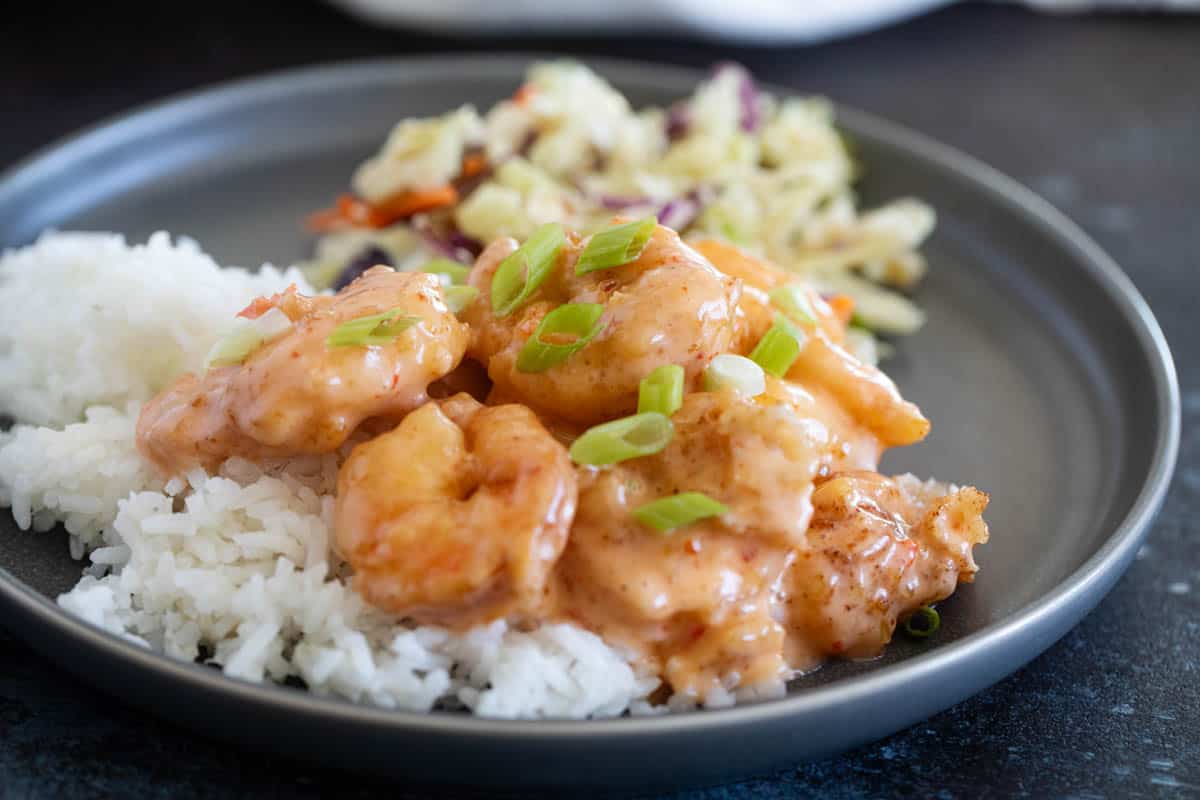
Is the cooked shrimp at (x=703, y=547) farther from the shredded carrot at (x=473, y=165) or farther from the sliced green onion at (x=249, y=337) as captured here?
the shredded carrot at (x=473, y=165)

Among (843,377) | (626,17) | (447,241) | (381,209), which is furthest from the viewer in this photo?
(626,17)

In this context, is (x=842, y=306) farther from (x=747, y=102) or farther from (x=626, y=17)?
(x=626, y=17)

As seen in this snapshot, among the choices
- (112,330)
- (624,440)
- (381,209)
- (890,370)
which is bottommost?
(890,370)

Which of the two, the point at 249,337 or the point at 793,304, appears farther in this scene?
the point at 793,304

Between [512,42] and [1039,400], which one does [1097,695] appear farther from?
[512,42]

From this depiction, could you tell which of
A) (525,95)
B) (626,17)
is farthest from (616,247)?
(626,17)

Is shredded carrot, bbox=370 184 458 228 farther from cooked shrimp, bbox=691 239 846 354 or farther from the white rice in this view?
cooked shrimp, bbox=691 239 846 354

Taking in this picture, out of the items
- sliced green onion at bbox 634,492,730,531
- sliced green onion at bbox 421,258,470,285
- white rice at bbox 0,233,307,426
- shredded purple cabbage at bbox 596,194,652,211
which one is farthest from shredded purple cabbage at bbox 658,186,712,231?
sliced green onion at bbox 634,492,730,531

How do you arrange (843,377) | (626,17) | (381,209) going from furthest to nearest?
(626,17)
(381,209)
(843,377)
